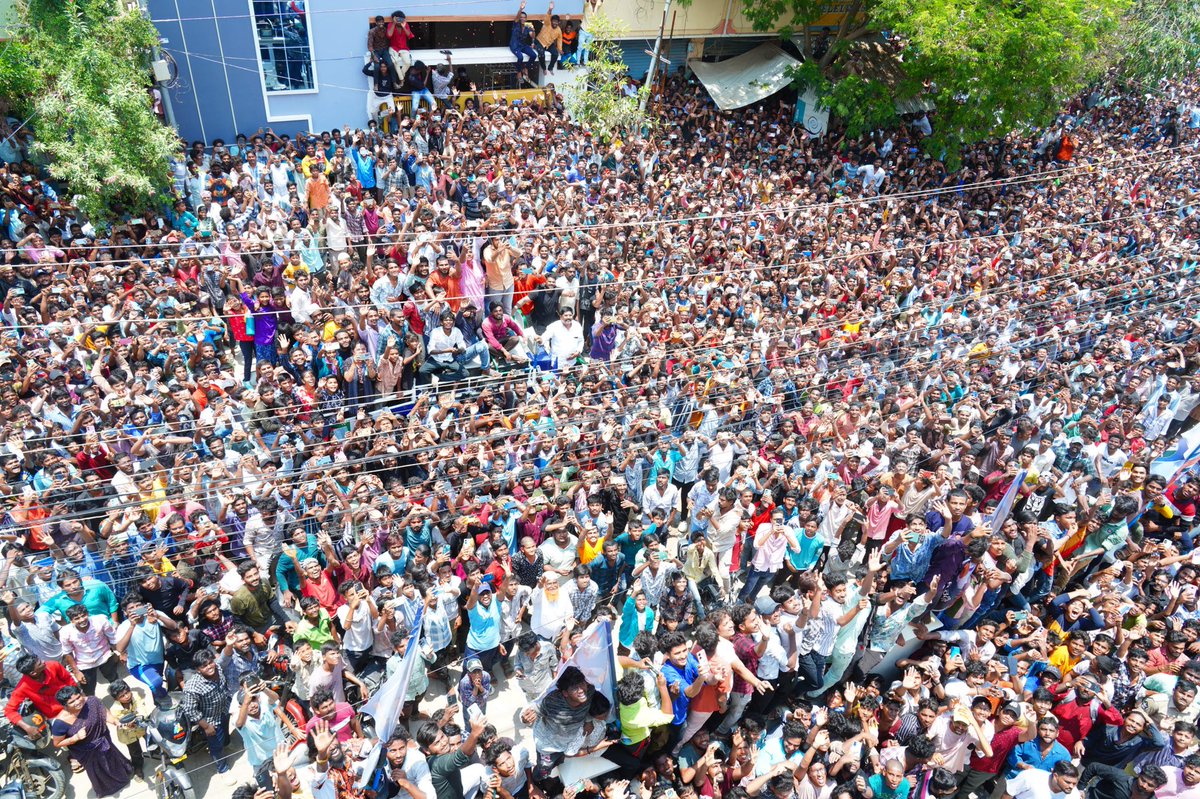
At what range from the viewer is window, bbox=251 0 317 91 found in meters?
14.0

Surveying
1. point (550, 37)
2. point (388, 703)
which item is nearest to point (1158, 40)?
point (550, 37)

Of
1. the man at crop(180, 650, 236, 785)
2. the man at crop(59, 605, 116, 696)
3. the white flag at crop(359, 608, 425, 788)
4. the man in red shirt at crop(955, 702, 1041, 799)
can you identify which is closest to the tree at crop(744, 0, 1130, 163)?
the man in red shirt at crop(955, 702, 1041, 799)

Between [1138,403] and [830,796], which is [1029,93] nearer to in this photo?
[1138,403]

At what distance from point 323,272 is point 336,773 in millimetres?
6478

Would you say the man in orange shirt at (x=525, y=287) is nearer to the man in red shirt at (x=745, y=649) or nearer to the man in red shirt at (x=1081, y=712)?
the man in red shirt at (x=745, y=649)

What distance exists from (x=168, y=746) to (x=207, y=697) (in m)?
0.41

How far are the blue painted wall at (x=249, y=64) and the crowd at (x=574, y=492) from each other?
4.64 ft

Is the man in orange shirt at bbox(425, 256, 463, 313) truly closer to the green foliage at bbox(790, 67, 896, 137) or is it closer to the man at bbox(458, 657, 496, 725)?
the man at bbox(458, 657, 496, 725)

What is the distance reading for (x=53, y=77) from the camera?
11.2 meters

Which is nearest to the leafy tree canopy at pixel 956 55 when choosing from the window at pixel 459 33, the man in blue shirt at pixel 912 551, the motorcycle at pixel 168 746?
the window at pixel 459 33

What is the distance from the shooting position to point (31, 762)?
5449 mm

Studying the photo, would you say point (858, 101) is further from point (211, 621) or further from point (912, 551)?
point (211, 621)

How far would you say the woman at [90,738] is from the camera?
17.0 ft

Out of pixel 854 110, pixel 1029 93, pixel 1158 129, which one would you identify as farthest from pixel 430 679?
pixel 1158 129
